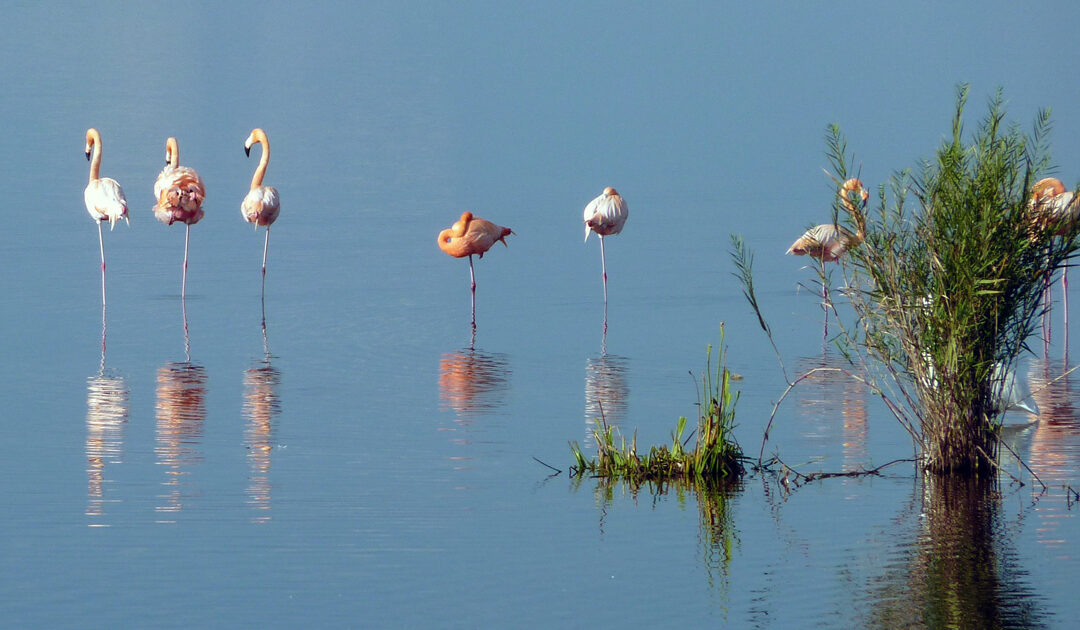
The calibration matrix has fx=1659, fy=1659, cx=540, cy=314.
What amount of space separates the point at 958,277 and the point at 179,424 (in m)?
4.53

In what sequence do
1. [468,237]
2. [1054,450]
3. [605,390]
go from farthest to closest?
[468,237] → [605,390] → [1054,450]

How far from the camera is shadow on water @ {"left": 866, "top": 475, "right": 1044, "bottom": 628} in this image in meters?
6.05

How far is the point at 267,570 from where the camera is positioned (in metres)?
6.64

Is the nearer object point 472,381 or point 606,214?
point 472,381

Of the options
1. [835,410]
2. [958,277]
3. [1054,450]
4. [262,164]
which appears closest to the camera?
[958,277]

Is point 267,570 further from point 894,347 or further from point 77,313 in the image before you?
point 77,313

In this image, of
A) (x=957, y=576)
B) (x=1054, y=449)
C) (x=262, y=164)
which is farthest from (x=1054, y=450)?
(x=262, y=164)

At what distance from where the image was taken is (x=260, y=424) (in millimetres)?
9703

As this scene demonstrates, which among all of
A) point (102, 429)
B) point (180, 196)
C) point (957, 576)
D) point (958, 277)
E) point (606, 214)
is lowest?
point (957, 576)

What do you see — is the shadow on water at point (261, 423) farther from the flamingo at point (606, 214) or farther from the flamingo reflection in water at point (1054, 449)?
the flamingo at point (606, 214)

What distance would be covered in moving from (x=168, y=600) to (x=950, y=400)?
3.77m

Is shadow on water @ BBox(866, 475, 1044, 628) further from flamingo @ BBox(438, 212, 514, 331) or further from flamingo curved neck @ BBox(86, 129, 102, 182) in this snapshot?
flamingo curved neck @ BBox(86, 129, 102, 182)

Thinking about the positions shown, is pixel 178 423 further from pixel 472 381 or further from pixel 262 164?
pixel 262 164

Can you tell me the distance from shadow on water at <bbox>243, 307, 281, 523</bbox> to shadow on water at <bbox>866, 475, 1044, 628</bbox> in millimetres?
2817
